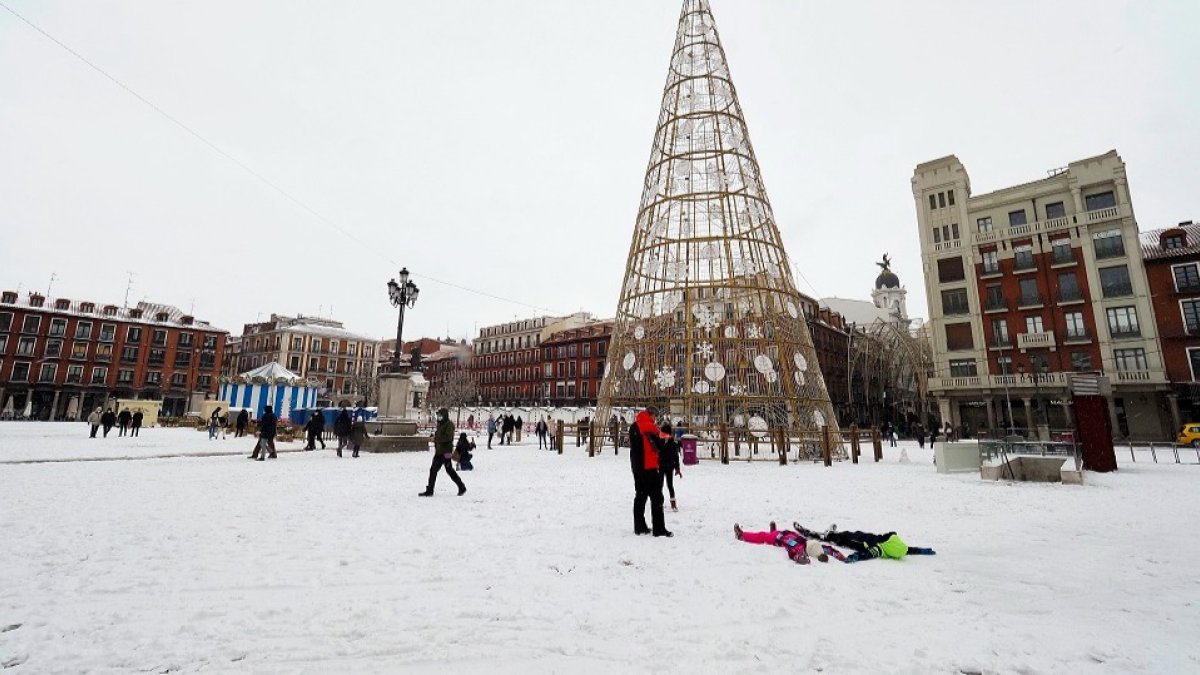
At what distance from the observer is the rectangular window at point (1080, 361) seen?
1276 inches

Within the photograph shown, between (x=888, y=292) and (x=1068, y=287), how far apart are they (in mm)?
45582

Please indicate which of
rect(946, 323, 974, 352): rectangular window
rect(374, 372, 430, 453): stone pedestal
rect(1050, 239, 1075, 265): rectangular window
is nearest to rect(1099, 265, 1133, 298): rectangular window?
rect(1050, 239, 1075, 265): rectangular window

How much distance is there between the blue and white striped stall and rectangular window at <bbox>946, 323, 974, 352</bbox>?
147ft

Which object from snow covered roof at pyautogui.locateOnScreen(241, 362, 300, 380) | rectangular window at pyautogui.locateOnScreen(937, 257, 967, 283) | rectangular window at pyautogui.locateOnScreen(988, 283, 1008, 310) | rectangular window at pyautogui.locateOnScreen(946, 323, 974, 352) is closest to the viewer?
snow covered roof at pyautogui.locateOnScreen(241, 362, 300, 380)

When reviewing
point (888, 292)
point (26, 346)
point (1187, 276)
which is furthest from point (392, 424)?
point (888, 292)

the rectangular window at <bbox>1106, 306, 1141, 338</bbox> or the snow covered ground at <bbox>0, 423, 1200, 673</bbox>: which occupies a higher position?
the rectangular window at <bbox>1106, 306, 1141, 338</bbox>

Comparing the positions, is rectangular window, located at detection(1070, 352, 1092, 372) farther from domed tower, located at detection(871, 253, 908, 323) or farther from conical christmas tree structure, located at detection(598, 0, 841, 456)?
domed tower, located at detection(871, 253, 908, 323)

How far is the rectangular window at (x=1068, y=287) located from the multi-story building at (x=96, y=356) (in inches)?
3246

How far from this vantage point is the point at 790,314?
61.0ft

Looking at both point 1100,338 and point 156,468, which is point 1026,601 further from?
point 1100,338

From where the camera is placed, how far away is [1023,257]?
35.2 metres

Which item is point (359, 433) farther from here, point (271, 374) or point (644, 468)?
point (271, 374)

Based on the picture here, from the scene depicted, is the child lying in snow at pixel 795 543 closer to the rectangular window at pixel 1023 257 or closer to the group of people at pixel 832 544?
the group of people at pixel 832 544

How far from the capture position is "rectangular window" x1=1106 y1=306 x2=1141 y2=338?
31.8 meters
